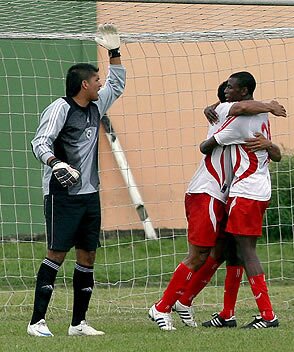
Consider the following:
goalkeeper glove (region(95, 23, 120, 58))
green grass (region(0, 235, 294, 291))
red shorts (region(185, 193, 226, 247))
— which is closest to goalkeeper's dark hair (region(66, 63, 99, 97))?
goalkeeper glove (region(95, 23, 120, 58))

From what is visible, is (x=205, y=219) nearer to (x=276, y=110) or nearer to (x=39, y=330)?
(x=276, y=110)

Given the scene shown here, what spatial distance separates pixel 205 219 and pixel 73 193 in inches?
45.3

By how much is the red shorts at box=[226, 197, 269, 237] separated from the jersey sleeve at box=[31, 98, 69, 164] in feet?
4.97

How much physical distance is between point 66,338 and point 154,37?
349 cm

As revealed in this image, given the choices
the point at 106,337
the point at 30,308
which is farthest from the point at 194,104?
the point at 106,337

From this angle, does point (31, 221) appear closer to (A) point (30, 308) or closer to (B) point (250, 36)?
(A) point (30, 308)

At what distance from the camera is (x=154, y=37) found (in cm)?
1117

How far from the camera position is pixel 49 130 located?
29.0 feet

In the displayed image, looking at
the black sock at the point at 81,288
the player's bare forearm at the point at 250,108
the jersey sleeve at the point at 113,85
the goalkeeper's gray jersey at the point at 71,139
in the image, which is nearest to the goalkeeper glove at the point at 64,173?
the goalkeeper's gray jersey at the point at 71,139

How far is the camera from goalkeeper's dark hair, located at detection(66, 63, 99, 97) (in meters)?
9.11

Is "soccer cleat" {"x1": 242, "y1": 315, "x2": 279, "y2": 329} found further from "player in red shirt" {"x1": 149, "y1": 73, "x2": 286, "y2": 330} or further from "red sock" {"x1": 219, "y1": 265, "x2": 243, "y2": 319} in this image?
"player in red shirt" {"x1": 149, "y1": 73, "x2": 286, "y2": 330}

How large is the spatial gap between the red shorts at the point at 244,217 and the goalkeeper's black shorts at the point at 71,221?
1067 mm

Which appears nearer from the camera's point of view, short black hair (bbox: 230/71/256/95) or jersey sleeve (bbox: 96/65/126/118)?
short black hair (bbox: 230/71/256/95)

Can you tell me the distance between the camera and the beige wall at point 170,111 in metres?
13.2
